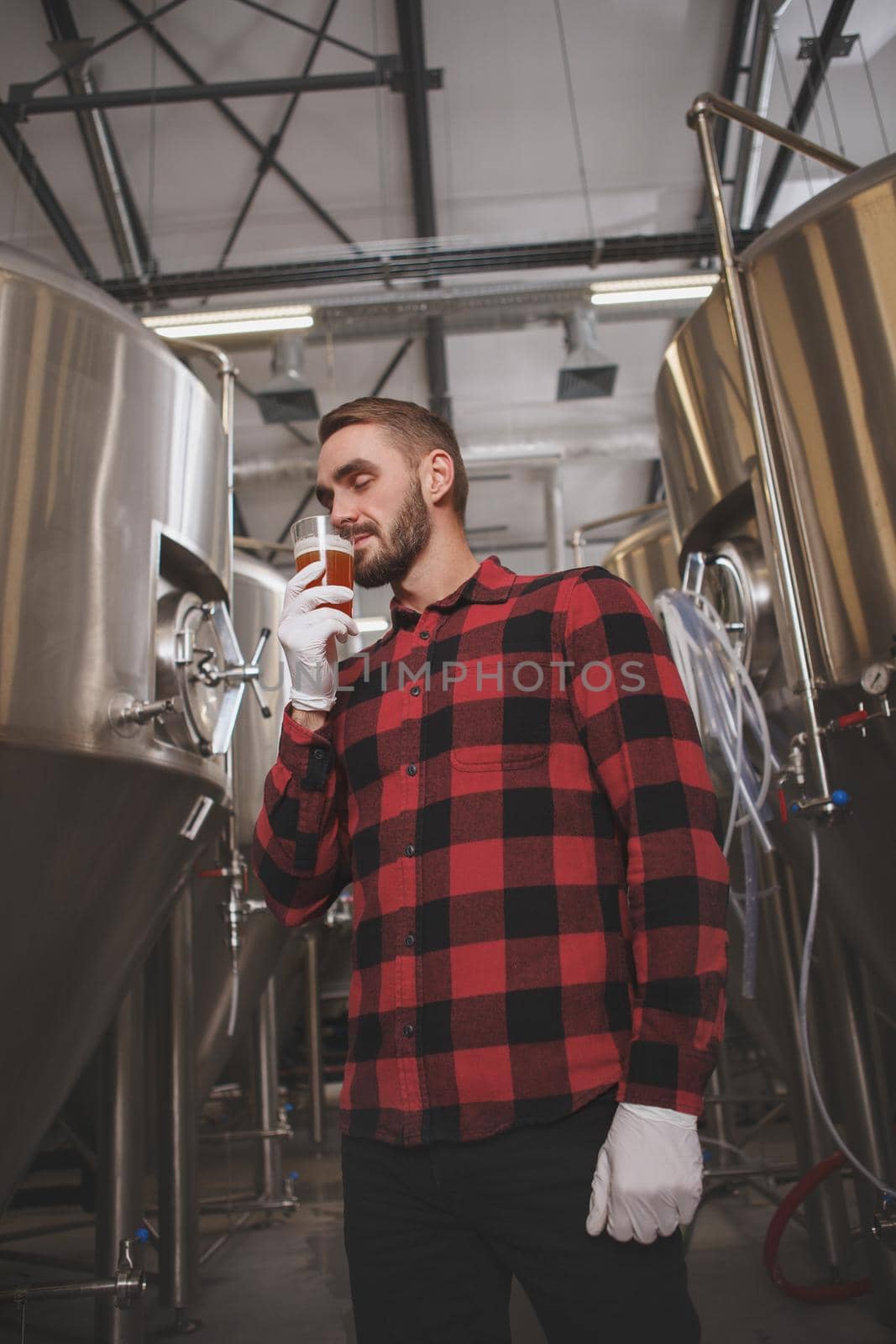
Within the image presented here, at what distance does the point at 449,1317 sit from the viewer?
1.20 metres

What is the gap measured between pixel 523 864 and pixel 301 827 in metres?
0.37

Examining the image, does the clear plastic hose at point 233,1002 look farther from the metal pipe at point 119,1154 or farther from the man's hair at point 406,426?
the man's hair at point 406,426

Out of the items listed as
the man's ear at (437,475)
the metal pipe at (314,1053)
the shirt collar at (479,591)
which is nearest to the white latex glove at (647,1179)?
the shirt collar at (479,591)

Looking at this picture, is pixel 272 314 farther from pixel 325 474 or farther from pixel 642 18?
pixel 325 474

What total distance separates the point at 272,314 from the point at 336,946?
18.6 feet

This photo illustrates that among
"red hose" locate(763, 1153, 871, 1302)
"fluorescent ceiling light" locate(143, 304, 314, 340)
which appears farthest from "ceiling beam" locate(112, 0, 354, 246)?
"red hose" locate(763, 1153, 871, 1302)

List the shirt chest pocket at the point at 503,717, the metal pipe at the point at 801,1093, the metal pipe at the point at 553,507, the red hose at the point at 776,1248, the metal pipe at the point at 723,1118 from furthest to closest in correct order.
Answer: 1. the metal pipe at the point at 553,507
2. the metal pipe at the point at 723,1118
3. the metal pipe at the point at 801,1093
4. the red hose at the point at 776,1248
5. the shirt chest pocket at the point at 503,717

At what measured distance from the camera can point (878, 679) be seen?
1.77 m

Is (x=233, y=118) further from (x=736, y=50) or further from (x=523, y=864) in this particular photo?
(x=523, y=864)

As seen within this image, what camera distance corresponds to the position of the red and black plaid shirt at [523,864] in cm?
115

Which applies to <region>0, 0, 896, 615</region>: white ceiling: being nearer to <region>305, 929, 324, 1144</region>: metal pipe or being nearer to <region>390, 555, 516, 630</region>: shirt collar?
<region>305, 929, 324, 1144</region>: metal pipe

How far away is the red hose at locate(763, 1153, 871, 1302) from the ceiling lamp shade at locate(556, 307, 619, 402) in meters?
5.03

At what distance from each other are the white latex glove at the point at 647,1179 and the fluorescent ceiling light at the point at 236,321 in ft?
17.0

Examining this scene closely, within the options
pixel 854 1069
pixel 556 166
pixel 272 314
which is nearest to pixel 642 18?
pixel 556 166
